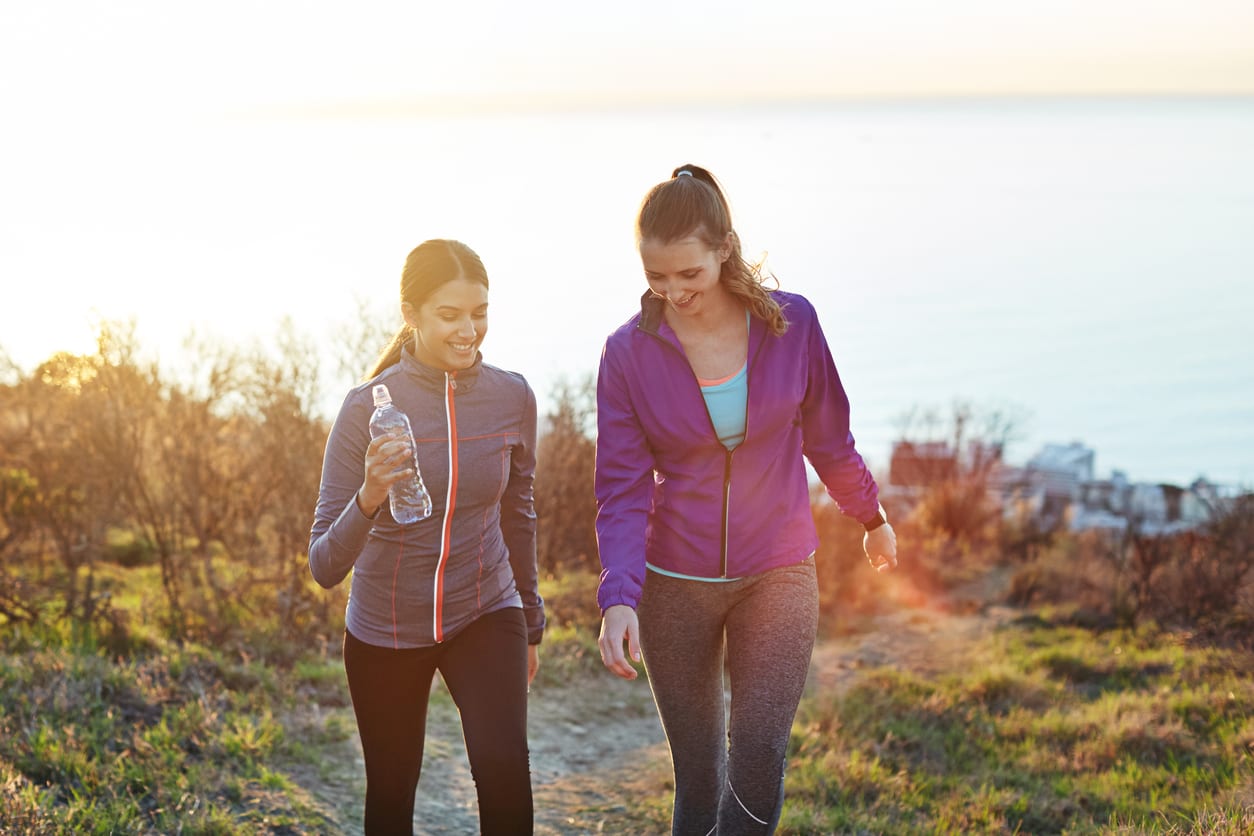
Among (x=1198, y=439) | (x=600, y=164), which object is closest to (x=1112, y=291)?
(x=1198, y=439)

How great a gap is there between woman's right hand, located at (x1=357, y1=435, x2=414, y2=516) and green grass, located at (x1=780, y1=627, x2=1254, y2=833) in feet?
8.19

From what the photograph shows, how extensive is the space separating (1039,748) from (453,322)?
435 cm

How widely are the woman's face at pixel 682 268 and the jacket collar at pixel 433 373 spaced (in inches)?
23.8

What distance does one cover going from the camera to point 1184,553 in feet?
32.0

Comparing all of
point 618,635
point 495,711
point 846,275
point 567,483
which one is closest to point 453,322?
point 618,635

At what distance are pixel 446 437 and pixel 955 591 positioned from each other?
9315 mm

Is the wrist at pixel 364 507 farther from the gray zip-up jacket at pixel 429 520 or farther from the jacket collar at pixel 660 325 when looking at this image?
the jacket collar at pixel 660 325

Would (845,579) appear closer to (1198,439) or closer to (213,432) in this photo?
(213,432)

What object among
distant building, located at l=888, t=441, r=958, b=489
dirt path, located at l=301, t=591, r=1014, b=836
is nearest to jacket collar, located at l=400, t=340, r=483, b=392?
dirt path, located at l=301, t=591, r=1014, b=836

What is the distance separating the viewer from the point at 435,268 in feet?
11.4

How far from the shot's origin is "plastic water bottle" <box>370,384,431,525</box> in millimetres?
3363

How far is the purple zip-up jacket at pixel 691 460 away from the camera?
11.4 feet

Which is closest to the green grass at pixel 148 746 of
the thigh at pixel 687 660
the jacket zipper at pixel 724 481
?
the thigh at pixel 687 660

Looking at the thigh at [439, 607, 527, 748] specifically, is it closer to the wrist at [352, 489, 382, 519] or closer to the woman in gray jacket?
the woman in gray jacket
